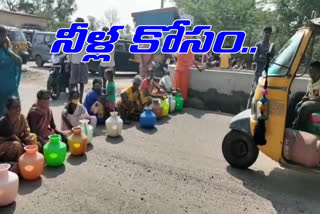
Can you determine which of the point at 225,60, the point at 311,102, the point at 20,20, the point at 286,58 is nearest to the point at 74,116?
the point at 286,58

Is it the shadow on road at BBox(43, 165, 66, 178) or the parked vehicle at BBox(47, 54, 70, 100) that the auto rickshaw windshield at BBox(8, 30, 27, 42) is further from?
the shadow on road at BBox(43, 165, 66, 178)

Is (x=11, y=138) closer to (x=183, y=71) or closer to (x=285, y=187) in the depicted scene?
(x=285, y=187)

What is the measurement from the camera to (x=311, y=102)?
14.0ft

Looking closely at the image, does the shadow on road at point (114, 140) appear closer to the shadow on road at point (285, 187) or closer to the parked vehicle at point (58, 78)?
the shadow on road at point (285, 187)

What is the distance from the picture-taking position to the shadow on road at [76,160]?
15.8 feet

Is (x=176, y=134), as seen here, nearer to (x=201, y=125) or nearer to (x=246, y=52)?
(x=201, y=125)

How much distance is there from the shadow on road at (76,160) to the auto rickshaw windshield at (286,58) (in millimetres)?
2963

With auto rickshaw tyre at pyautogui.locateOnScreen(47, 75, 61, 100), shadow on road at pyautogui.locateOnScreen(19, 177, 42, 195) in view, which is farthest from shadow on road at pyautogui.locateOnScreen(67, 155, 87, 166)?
auto rickshaw tyre at pyautogui.locateOnScreen(47, 75, 61, 100)

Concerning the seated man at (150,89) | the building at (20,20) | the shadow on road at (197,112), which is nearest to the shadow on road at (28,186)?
the seated man at (150,89)

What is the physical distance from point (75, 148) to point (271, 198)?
9.37 ft

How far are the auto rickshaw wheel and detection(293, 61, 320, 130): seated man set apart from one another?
66 centimetres

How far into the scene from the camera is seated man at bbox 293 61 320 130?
4.26 meters

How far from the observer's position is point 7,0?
169ft

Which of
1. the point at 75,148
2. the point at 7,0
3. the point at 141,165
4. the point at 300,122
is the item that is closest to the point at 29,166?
the point at 75,148
